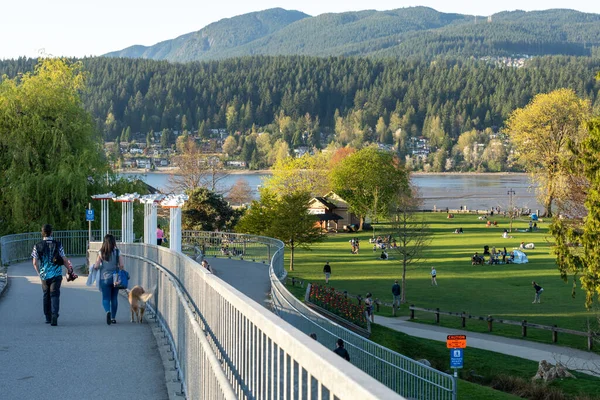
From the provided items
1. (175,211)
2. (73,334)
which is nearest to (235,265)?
(175,211)

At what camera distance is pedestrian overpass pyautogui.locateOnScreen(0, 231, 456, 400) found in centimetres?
308

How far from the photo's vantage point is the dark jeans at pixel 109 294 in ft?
46.4

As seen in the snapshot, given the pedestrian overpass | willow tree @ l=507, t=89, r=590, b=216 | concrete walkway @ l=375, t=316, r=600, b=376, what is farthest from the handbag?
willow tree @ l=507, t=89, r=590, b=216

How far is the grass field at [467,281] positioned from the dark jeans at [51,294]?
21885mm

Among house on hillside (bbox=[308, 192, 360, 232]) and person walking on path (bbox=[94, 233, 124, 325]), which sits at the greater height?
person walking on path (bbox=[94, 233, 124, 325])

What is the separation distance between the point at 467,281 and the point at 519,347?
62.3 ft

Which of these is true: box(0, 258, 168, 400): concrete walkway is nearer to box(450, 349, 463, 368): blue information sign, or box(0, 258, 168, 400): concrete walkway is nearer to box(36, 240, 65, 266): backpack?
box(36, 240, 65, 266): backpack

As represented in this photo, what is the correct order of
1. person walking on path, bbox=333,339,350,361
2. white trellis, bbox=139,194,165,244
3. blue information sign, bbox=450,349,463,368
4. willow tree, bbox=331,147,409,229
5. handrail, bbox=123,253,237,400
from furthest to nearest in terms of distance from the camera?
willow tree, bbox=331,147,409,229 < white trellis, bbox=139,194,165,244 < blue information sign, bbox=450,349,463,368 < person walking on path, bbox=333,339,350,361 < handrail, bbox=123,253,237,400

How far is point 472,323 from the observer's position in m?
35.6

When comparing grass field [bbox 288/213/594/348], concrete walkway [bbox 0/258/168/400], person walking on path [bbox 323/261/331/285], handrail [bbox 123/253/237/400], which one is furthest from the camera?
person walking on path [bbox 323/261/331/285]

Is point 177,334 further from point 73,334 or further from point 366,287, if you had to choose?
point 366,287

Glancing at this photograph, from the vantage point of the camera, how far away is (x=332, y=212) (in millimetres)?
97688

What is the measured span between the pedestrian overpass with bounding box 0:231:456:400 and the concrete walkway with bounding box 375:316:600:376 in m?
9.87

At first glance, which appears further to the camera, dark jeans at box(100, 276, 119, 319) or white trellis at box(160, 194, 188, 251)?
white trellis at box(160, 194, 188, 251)
